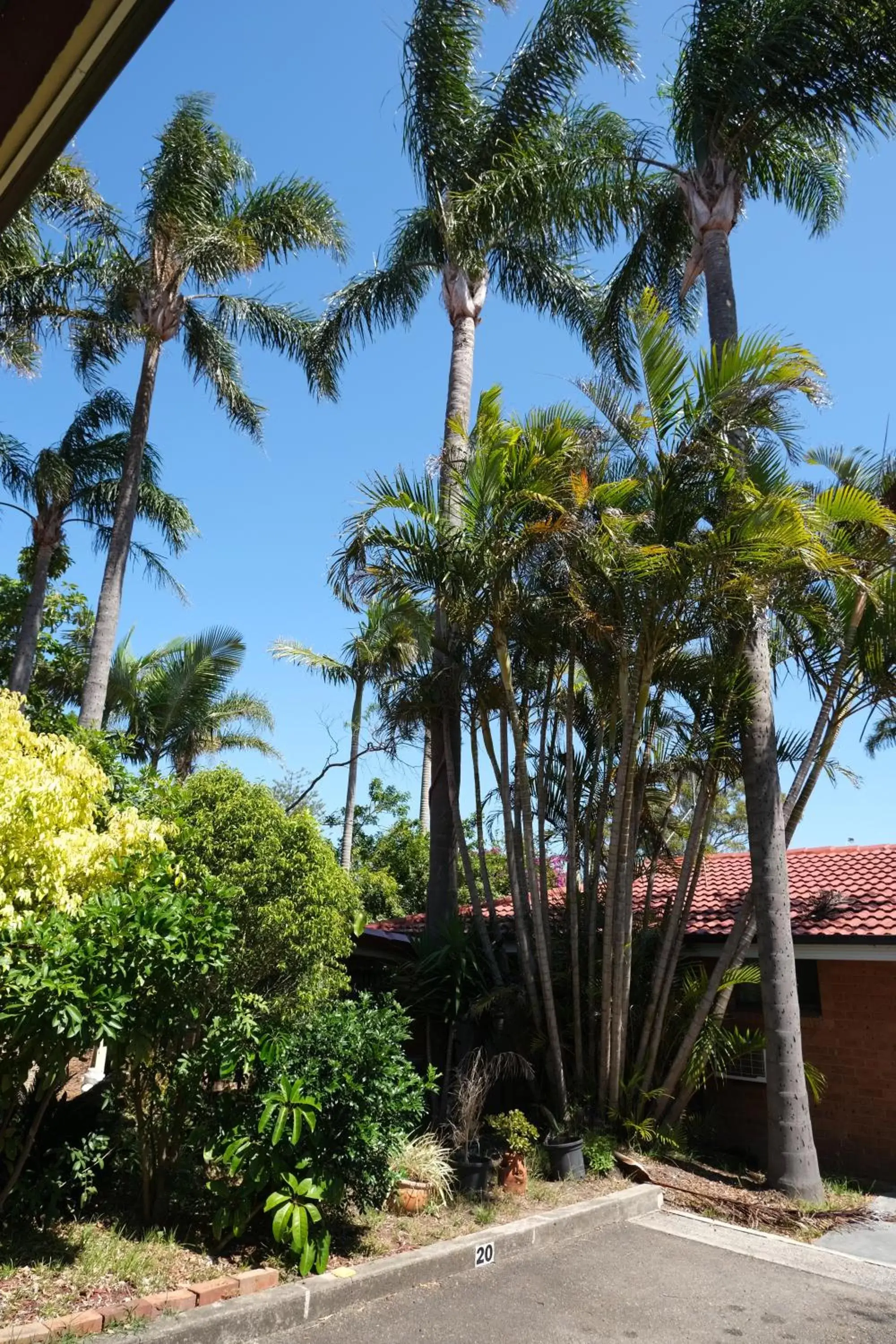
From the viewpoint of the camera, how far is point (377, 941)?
11.2 metres

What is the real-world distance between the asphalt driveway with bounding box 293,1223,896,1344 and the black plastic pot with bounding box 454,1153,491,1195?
2.61 feet

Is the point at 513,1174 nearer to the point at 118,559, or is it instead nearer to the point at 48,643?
the point at 118,559

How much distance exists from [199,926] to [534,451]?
637 centimetres

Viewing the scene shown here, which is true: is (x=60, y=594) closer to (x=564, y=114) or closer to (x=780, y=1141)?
(x=564, y=114)

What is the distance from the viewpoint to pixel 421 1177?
7.38 m

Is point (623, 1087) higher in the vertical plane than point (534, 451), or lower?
lower

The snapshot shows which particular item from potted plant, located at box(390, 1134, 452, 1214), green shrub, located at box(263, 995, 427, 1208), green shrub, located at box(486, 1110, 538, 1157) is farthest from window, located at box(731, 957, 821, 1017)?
green shrub, located at box(263, 995, 427, 1208)

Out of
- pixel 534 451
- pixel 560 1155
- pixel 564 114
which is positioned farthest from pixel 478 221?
pixel 560 1155

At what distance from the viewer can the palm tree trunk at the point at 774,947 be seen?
908 cm

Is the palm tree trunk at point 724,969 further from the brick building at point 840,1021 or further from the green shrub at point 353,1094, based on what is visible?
the green shrub at point 353,1094

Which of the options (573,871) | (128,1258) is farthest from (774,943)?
(128,1258)

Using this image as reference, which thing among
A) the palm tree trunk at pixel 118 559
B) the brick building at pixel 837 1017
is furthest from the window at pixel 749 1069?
the palm tree trunk at pixel 118 559

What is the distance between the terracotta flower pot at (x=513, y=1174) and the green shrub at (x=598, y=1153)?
1034 mm

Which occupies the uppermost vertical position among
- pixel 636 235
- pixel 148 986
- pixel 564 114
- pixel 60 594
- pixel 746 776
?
pixel 564 114
